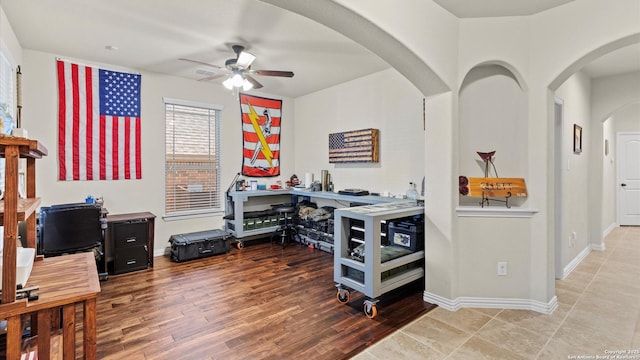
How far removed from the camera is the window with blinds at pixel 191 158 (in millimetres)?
5055

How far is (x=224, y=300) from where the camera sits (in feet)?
10.6

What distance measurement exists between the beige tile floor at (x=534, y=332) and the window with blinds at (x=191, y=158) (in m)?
3.97

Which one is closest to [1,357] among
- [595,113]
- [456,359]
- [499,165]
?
[456,359]

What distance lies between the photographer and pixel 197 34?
339 centimetres

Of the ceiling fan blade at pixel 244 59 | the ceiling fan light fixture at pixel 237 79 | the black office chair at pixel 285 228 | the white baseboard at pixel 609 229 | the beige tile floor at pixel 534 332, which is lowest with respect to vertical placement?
the beige tile floor at pixel 534 332

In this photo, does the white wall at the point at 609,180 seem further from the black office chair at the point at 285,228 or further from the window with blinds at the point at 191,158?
the window with blinds at the point at 191,158

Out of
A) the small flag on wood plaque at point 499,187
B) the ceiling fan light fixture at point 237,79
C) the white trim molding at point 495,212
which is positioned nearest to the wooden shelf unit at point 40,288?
the ceiling fan light fixture at point 237,79

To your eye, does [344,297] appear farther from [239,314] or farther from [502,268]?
[502,268]

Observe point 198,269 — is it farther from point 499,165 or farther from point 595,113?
point 595,113

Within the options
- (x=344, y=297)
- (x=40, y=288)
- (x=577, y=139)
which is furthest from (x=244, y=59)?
(x=577, y=139)

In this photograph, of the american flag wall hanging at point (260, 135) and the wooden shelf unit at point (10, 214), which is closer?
the wooden shelf unit at point (10, 214)

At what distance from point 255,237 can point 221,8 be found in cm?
371

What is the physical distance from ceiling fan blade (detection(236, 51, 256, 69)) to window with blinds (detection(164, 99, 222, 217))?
1.76 metres

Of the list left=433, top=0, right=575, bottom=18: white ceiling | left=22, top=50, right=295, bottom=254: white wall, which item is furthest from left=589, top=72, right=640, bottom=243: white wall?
left=22, top=50, right=295, bottom=254: white wall
